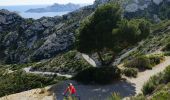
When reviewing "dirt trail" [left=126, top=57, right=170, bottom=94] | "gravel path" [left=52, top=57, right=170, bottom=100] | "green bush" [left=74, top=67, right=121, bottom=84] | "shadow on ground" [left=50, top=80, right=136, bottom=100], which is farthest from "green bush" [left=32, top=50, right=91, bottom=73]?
"shadow on ground" [left=50, top=80, right=136, bottom=100]

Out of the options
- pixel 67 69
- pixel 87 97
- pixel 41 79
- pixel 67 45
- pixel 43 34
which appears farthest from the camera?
pixel 43 34

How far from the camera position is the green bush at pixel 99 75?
30.0 meters

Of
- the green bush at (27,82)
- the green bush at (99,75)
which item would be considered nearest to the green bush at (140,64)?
the green bush at (99,75)

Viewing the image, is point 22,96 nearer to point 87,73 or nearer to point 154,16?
point 87,73

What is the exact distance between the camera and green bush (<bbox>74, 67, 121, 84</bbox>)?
30.0 metres

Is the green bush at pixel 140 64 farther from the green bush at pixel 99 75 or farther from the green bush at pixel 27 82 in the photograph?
the green bush at pixel 27 82

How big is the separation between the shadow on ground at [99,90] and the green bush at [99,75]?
23.6 inches

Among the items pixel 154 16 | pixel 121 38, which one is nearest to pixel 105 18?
pixel 121 38

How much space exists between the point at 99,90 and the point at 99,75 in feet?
6.69

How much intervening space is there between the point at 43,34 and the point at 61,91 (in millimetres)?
170966

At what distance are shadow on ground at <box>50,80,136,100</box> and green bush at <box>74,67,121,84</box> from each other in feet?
1.97

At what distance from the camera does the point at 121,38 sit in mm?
34875

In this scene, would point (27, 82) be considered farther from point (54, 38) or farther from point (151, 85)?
point (54, 38)

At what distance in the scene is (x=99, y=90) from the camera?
2819 centimetres
